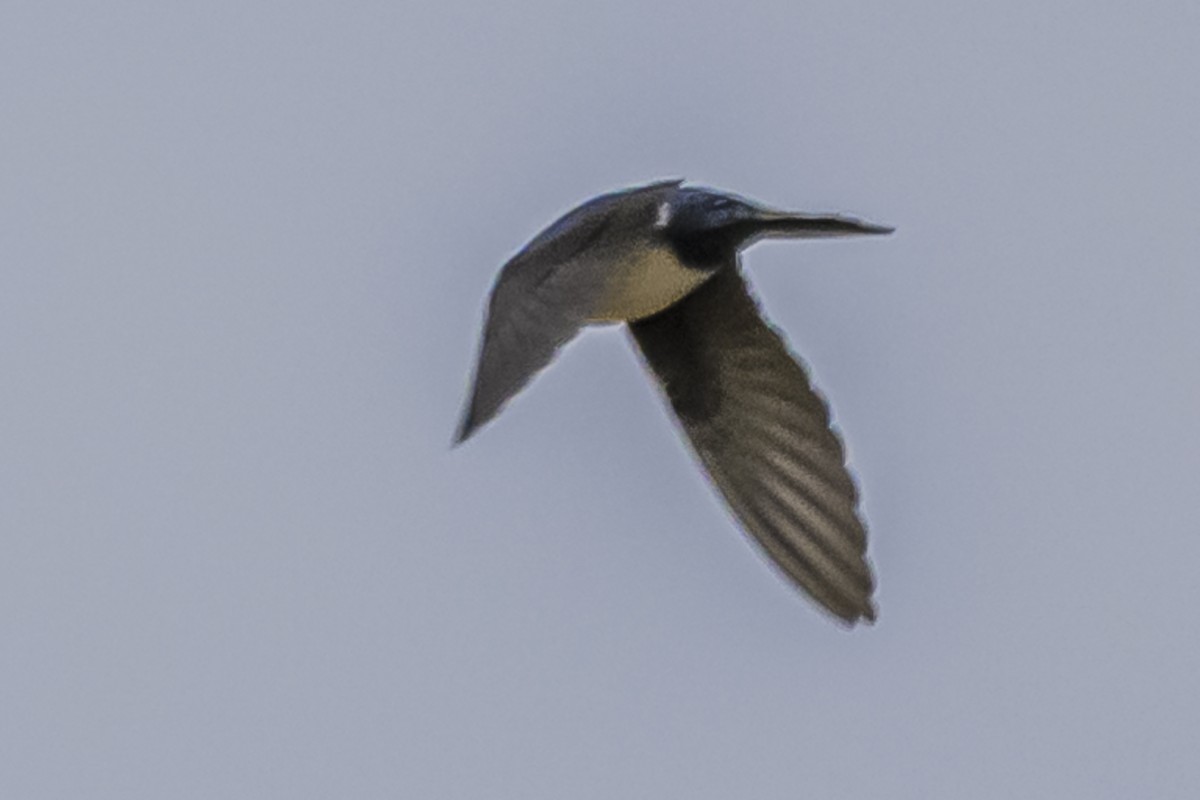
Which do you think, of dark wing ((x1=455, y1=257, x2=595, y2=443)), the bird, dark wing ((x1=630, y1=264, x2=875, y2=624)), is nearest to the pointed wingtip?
dark wing ((x1=455, y1=257, x2=595, y2=443))

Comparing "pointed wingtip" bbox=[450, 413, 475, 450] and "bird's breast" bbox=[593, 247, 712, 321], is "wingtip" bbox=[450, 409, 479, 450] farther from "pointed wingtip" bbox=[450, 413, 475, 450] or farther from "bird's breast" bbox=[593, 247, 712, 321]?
"bird's breast" bbox=[593, 247, 712, 321]

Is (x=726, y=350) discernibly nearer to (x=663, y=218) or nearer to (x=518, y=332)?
(x=663, y=218)

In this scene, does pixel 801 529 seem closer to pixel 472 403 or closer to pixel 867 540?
pixel 867 540

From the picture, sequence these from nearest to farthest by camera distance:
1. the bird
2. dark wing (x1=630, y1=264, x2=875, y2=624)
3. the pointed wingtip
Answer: the pointed wingtip
the bird
dark wing (x1=630, y1=264, x2=875, y2=624)

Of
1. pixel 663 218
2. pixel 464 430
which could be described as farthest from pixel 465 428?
pixel 663 218

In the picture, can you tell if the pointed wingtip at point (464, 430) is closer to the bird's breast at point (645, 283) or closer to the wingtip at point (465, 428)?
the wingtip at point (465, 428)

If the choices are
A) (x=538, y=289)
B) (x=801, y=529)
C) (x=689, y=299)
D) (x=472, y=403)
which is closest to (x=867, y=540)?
(x=801, y=529)

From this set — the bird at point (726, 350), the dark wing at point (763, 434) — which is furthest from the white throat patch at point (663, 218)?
the dark wing at point (763, 434)
